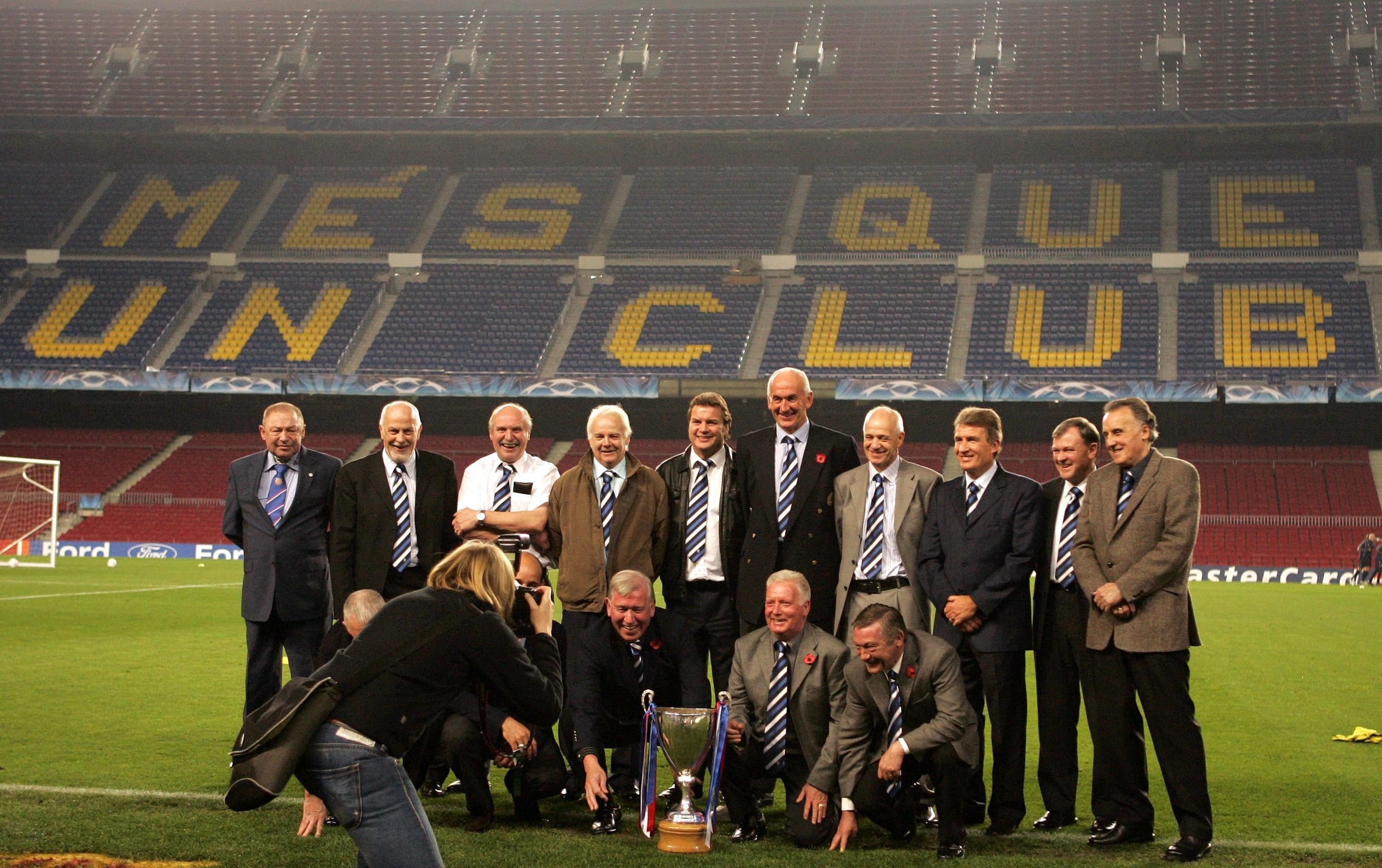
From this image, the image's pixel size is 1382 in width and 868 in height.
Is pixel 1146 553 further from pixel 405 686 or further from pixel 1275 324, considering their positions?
pixel 1275 324

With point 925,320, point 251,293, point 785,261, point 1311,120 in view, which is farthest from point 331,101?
point 1311,120

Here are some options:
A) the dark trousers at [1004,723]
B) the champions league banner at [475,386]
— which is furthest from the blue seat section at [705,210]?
the dark trousers at [1004,723]

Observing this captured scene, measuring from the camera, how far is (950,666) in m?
6.36

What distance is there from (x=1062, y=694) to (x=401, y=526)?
3760mm

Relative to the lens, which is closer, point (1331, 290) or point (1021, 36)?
point (1331, 290)

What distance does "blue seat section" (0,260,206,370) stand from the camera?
4044 cm

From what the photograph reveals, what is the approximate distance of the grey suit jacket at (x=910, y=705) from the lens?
6199 mm

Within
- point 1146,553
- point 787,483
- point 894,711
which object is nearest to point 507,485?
point 787,483

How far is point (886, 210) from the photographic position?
143 ft

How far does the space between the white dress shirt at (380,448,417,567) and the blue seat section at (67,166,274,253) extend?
133 ft

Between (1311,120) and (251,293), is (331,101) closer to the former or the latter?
(251,293)

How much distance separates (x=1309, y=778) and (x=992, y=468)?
320cm

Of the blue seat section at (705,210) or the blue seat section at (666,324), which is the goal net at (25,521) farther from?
the blue seat section at (705,210)

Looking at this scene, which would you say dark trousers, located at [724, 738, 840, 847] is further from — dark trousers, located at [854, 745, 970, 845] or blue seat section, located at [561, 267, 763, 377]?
blue seat section, located at [561, 267, 763, 377]
